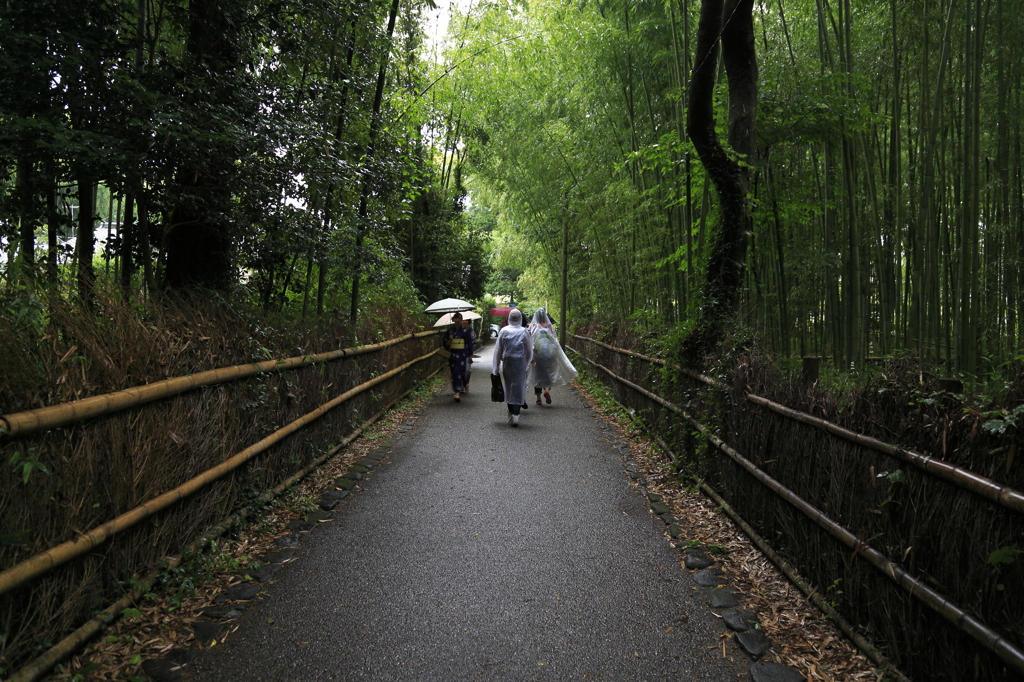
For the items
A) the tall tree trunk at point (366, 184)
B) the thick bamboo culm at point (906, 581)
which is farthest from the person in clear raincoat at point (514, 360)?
the thick bamboo culm at point (906, 581)

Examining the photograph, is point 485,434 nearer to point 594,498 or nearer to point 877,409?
point 594,498

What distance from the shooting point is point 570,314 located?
18.9m

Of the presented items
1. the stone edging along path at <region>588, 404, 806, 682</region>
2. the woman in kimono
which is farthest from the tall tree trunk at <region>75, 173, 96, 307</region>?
the woman in kimono

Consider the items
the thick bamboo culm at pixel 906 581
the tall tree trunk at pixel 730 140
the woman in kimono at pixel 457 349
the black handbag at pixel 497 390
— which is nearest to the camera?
the thick bamboo culm at pixel 906 581

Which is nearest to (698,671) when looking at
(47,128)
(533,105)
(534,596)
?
(534,596)

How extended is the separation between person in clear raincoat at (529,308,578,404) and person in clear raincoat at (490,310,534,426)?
1220 mm

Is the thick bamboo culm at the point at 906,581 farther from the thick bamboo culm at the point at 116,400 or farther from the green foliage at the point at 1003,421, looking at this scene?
the thick bamboo culm at the point at 116,400

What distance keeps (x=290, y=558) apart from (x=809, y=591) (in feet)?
8.35

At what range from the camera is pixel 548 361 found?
9359 millimetres

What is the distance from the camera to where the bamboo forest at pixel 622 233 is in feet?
7.14

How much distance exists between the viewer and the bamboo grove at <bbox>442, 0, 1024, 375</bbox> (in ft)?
16.1

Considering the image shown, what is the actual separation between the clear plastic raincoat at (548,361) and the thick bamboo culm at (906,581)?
5566 millimetres

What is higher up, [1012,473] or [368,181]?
[368,181]

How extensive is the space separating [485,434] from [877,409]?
486 cm
